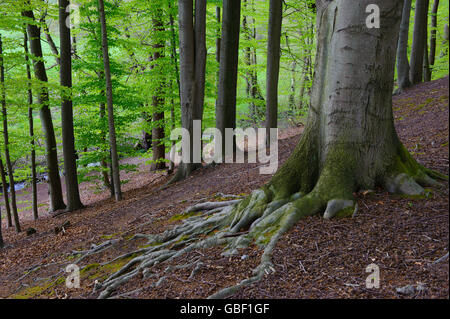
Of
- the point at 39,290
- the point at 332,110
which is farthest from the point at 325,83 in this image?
the point at 39,290

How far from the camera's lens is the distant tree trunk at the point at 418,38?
12.3m

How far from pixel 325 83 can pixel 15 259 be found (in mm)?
7545

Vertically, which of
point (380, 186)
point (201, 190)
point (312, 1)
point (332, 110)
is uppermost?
point (312, 1)

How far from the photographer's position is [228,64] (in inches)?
392

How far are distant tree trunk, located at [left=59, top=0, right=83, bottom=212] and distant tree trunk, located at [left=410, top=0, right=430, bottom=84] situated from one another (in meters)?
12.2

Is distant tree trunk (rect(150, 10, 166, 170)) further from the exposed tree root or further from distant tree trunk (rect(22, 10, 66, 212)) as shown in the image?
the exposed tree root

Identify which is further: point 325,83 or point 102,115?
point 102,115

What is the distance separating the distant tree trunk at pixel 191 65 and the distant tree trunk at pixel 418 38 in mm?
8109

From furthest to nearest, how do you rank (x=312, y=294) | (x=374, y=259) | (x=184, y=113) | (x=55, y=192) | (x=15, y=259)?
1. (x=55, y=192)
2. (x=184, y=113)
3. (x=15, y=259)
4. (x=374, y=259)
5. (x=312, y=294)

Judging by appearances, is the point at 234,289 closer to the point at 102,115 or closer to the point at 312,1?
the point at 102,115

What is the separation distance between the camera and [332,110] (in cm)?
391

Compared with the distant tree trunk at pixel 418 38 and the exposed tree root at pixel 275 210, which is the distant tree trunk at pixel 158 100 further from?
the distant tree trunk at pixel 418 38

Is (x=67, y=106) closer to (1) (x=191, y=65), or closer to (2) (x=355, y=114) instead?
(1) (x=191, y=65)

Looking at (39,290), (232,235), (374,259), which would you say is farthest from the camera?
(39,290)
